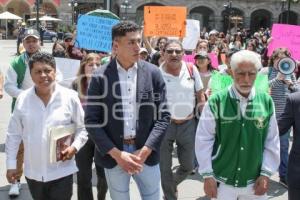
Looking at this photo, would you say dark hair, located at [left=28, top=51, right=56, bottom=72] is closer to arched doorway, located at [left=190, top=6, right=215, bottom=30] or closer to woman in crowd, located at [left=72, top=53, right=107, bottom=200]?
woman in crowd, located at [left=72, top=53, right=107, bottom=200]

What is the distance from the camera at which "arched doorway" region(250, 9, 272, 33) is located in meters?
63.1

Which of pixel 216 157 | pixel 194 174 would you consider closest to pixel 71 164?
pixel 216 157

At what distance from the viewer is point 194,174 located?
709cm

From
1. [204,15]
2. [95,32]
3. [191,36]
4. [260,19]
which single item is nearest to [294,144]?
[95,32]

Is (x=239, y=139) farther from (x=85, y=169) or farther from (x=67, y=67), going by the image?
(x=67, y=67)

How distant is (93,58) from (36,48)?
3.02ft

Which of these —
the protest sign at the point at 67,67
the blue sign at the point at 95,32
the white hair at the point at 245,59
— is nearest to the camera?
the white hair at the point at 245,59

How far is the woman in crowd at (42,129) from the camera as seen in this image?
157 inches

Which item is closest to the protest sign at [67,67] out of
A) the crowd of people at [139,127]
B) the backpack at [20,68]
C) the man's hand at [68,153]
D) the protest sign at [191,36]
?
the backpack at [20,68]

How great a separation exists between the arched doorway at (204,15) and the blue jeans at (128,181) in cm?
5743

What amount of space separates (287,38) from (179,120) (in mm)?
3628

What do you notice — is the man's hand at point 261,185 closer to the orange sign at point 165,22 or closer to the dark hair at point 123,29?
the dark hair at point 123,29

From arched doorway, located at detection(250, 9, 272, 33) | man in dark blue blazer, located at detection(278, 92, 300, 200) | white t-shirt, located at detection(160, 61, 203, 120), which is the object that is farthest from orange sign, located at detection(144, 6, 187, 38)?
arched doorway, located at detection(250, 9, 272, 33)

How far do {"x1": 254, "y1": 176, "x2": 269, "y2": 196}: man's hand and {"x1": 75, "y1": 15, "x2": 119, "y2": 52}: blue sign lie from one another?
474 cm
